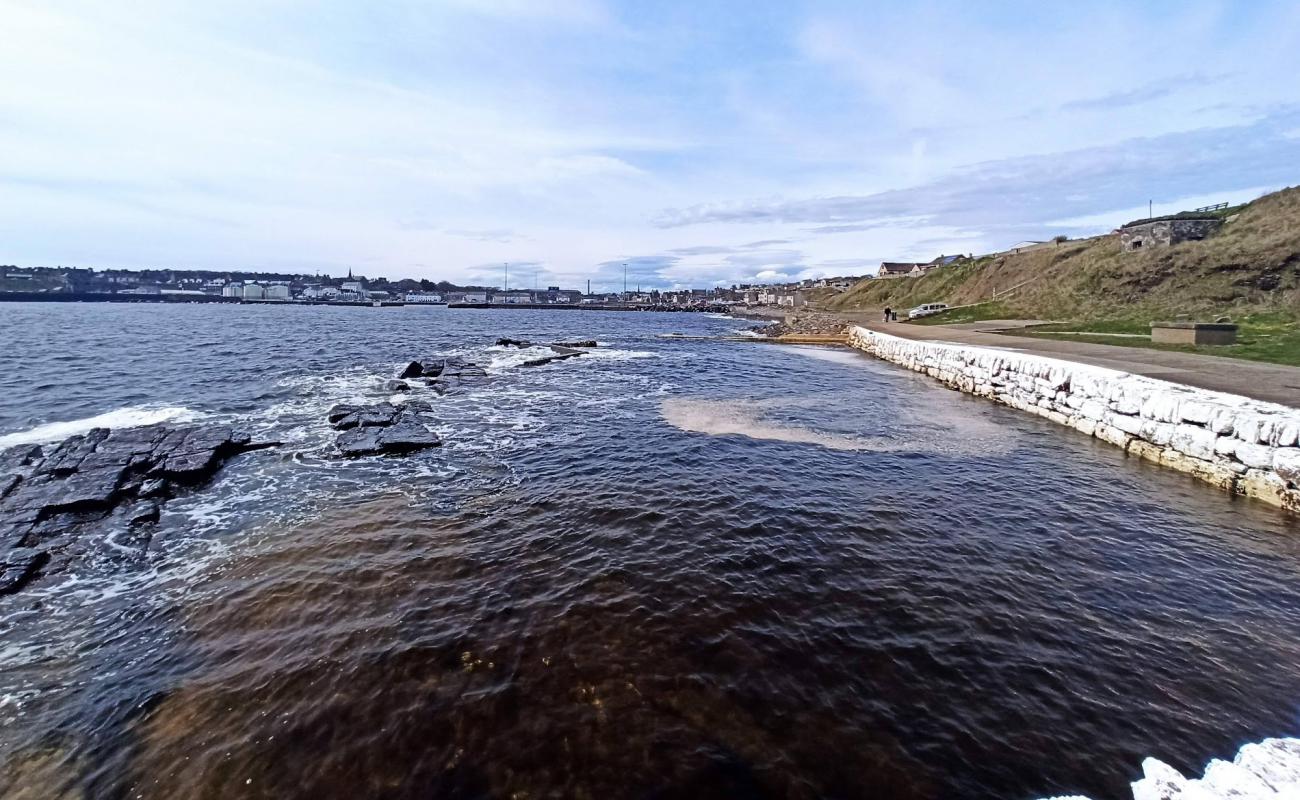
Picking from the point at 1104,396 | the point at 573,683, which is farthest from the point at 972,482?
the point at 573,683

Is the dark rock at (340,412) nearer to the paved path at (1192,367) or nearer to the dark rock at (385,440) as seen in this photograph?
the dark rock at (385,440)

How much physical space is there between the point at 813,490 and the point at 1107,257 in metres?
60.0

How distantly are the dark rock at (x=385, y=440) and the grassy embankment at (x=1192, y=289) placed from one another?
30.0m

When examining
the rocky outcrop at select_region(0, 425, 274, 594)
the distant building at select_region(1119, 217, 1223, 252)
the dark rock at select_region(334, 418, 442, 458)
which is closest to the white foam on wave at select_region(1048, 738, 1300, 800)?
the rocky outcrop at select_region(0, 425, 274, 594)

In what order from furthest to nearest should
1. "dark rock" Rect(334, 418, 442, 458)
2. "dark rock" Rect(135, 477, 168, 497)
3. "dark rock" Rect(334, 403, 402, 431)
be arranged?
"dark rock" Rect(334, 403, 402, 431) < "dark rock" Rect(334, 418, 442, 458) < "dark rock" Rect(135, 477, 168, 497)

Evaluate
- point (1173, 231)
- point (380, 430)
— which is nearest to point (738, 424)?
A: point (380, 430)

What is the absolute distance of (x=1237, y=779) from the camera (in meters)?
5.11

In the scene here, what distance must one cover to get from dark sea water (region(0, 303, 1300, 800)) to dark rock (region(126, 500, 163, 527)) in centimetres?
42

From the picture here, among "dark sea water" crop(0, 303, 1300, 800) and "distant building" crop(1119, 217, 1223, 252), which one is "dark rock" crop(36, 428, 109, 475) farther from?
"distant building" crop(1119, 217, 1223, 252)

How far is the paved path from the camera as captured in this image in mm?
14750

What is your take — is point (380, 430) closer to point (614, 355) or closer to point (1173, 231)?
point (614, 355)

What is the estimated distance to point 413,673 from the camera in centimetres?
674

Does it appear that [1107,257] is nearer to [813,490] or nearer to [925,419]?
[925,419]

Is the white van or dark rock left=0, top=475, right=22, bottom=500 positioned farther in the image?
the white van
